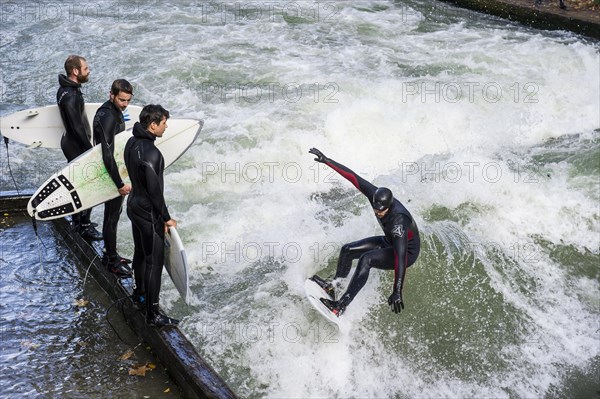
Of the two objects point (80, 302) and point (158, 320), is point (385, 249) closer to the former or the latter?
point (158, 320)

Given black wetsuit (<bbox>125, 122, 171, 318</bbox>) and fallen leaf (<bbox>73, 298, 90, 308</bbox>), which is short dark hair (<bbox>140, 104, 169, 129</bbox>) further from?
fallen leaf (<bbox>73, 298, 90, 308</bbox>)

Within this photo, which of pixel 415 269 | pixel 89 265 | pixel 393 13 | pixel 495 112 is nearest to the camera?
pixel 89 265

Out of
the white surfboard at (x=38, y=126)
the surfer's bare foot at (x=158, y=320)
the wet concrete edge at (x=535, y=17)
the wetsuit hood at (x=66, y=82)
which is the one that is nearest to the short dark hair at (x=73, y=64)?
the wetsuit hood at (x=66, y=82)

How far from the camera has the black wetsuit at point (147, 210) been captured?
18.9 feet

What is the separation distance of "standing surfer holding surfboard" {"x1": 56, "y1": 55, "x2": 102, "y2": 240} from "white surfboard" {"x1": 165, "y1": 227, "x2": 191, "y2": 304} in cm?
143

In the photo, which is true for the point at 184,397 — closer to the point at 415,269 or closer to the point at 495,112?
the point at 415,269

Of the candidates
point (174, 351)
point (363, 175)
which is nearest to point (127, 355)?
point (174, 351)

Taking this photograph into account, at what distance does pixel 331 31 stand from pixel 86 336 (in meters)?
12.4

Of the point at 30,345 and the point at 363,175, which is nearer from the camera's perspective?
the point at 30,345

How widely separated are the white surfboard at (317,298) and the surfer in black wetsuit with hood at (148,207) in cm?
136

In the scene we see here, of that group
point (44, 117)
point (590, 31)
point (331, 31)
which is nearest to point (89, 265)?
point (44, 117)

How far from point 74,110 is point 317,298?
9.43ft

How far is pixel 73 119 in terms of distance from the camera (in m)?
7.05

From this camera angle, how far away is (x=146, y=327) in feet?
20.9
